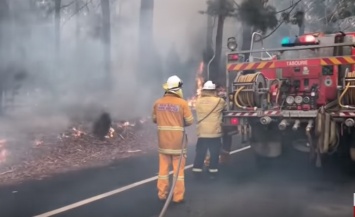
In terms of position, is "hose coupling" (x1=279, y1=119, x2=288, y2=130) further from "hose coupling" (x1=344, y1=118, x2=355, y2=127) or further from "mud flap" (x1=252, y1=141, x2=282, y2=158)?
"hose coupling" (x1=344, y1=118, x2=355, y2=127)

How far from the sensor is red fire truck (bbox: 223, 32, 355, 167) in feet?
20.3

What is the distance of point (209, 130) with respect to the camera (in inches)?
260

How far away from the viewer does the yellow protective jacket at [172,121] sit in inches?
212

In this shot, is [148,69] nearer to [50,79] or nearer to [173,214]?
[50,79]

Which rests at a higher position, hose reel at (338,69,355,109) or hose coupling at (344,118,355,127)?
hose reel at (338,69,355,109)

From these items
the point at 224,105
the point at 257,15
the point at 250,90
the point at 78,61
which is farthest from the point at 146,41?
the point at 250,90

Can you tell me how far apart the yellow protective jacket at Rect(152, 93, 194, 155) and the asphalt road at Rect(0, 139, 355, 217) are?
659 mm

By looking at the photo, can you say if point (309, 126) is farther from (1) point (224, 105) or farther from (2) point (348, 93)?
(1) point (224, 105)

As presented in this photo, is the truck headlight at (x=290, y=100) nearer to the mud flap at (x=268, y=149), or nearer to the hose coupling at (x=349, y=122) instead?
the mud flap at (x=268, y=149)

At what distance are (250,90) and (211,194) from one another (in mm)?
1737

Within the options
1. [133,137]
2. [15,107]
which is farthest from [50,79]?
[133,137]

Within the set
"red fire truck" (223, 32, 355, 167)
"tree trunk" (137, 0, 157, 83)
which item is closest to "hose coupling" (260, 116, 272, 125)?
"red fire truck" (223, 32, 355, 167)

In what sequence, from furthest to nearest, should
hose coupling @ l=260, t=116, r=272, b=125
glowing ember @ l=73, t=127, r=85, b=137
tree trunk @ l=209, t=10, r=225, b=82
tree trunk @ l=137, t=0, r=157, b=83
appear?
1. tree trunk @ l=209, t=10, r=225, b=82
2. tree trunk @ l=137, t=0, r=157, b=83
3. glowing ember @ l=73, t=127, r=85, b=137
4. hose coupling @ l=260, t=116, r=272, b=125

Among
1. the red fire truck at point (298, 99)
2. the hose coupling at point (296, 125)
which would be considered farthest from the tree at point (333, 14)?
the hose coupling at point (296, 125)
